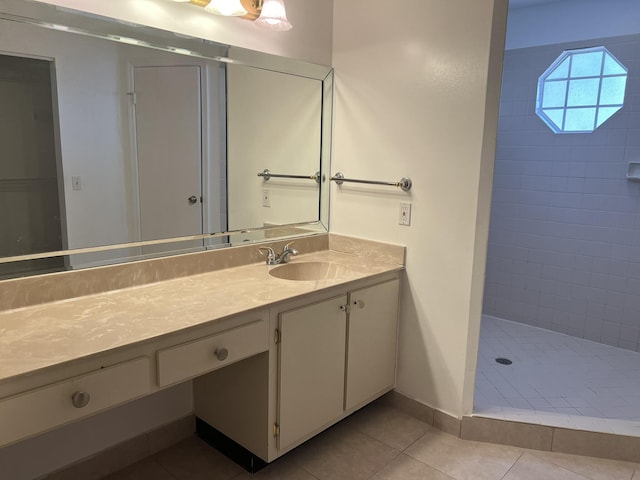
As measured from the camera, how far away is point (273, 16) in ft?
6.85

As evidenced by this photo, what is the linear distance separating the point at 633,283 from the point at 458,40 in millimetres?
2149

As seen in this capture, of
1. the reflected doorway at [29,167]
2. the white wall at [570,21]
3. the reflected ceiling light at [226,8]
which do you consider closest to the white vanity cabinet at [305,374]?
the reflected doorway at [29,167]

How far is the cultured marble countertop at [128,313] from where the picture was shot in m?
1.26

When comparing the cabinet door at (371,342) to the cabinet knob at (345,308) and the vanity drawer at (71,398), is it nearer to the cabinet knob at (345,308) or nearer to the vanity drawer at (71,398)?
the cabinet knob at (345,308)

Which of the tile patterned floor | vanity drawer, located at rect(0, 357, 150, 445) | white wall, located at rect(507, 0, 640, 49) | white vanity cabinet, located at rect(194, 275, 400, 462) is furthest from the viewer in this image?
white wall, located at rect(507, 0, 640, 49)

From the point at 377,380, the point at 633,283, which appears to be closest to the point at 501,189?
the point at 633,283

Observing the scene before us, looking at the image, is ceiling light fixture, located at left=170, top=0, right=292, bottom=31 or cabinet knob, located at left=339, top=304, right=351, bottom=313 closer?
ceiling light fixture, located at left=170, top=0, right=292, bottom=31

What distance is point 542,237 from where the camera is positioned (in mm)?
3457

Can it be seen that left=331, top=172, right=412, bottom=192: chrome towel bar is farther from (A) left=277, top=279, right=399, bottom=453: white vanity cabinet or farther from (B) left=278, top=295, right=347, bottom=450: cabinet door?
(B) left=278, top=295, right=347, bottom=450: cabinet door

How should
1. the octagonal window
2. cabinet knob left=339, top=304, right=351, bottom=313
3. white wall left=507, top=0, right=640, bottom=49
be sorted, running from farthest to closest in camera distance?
the octagonal window
white wall left=507, top=0, right=640, bottom=49
cabinet knob left=339, top=304, right=351, bottom=313

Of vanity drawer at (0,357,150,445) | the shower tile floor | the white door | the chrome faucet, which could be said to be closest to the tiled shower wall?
the shower tile floor

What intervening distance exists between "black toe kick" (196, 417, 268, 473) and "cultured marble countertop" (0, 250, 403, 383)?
696 millimetres

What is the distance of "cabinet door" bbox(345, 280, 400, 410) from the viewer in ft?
7.06

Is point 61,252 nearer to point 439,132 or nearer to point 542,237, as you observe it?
point 439,132
